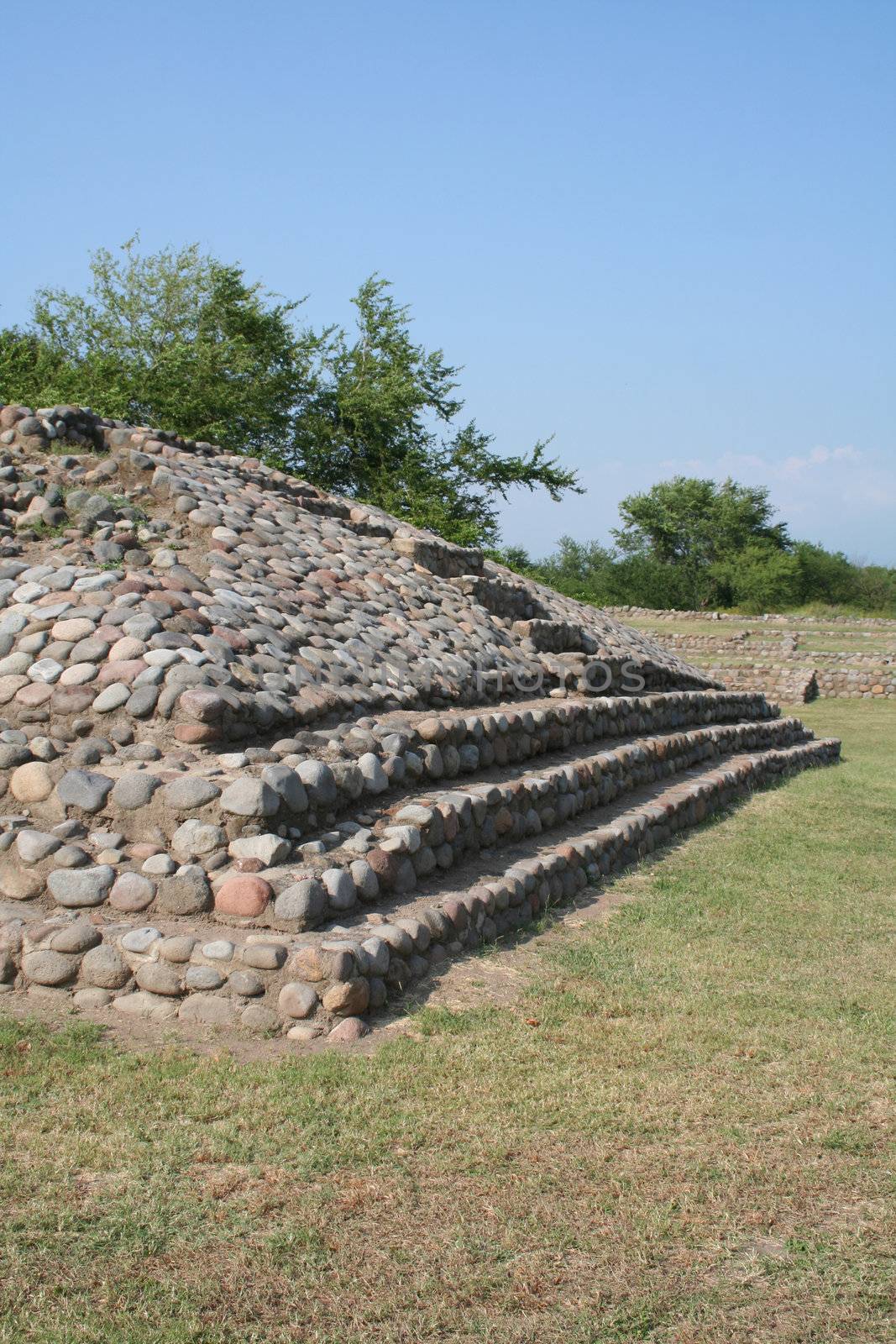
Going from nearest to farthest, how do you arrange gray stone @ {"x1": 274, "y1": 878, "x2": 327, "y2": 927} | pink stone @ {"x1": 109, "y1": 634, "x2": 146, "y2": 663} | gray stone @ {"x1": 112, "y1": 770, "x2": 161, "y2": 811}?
gray stone @ {"x1": 274, "y1": 878, "x2": 327, "y2": 927} < gray stone @ {"x1": 112, "y1": 770, "x2": 161, "y2": 811} < pink stone @ {"x1": 109, "y1": 634, "x2": 146, "y2": 663}

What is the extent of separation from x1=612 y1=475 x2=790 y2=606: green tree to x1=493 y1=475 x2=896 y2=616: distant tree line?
0.04 meters

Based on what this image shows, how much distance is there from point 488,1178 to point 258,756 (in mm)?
2271

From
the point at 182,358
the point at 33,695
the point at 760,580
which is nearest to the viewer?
the point at 33,695

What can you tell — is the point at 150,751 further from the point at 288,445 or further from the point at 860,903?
the point at 288,445

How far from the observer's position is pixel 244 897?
4035 mm

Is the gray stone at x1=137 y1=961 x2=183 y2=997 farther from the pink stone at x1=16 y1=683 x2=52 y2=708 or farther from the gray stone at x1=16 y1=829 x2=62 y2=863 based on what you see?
the pink stone at x1=16 y1=683 x2=52 y2=708

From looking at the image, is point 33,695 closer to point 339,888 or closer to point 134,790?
point 134,790

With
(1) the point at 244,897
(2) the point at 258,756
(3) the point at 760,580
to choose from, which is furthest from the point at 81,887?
(3) the point at 760,580

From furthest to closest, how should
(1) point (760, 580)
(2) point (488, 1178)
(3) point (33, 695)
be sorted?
(1) point (760, 580)
(3) point (33, 695)
(2) point (488, 1178)

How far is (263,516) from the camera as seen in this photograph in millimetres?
7770

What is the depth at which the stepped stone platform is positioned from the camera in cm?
391

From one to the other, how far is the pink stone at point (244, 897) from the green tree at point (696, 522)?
5053cm

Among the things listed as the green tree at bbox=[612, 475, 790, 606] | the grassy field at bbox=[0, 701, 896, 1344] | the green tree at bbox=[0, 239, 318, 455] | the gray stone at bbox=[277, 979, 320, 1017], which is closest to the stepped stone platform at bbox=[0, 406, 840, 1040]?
the gray stone at bbox=[277, 979, 320, 1017]

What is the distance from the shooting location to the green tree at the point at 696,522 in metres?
54.5
